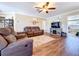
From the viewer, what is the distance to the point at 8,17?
6625mm

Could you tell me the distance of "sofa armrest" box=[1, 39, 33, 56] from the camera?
107 inches

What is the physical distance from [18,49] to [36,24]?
3446mm

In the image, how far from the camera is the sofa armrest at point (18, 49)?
272 cm

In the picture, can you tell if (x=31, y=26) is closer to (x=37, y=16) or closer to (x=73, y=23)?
→ (x=37, y=16)

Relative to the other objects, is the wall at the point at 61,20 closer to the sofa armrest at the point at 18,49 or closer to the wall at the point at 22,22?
the wall at the point at 22,22

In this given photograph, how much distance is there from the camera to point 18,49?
2.82 metres

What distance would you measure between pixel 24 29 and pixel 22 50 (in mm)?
4308

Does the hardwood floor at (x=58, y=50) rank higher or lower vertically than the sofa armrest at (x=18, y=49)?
lower

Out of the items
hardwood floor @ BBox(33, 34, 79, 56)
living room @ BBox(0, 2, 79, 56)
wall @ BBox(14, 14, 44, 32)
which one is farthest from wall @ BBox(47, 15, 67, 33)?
wall @ BBox(14, 14, 44, 32)

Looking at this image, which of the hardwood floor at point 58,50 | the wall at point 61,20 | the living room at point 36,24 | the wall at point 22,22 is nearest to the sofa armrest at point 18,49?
the living room at point 36,24

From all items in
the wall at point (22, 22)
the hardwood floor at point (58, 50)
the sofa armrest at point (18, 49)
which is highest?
the wall at point (22, 22)

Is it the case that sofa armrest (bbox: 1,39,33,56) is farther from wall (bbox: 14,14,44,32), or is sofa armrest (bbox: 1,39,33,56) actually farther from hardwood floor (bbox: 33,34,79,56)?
wall (bbox: 14,14,44,32)

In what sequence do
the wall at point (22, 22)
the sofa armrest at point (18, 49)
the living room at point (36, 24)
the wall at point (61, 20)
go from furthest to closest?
the wall at point (22, 22)
the wall at point (61, 20)
the living room at point (36, 24)
the sofa armrest at point (18, 49)

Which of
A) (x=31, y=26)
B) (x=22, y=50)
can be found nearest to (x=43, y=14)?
(x=31, y=26)
